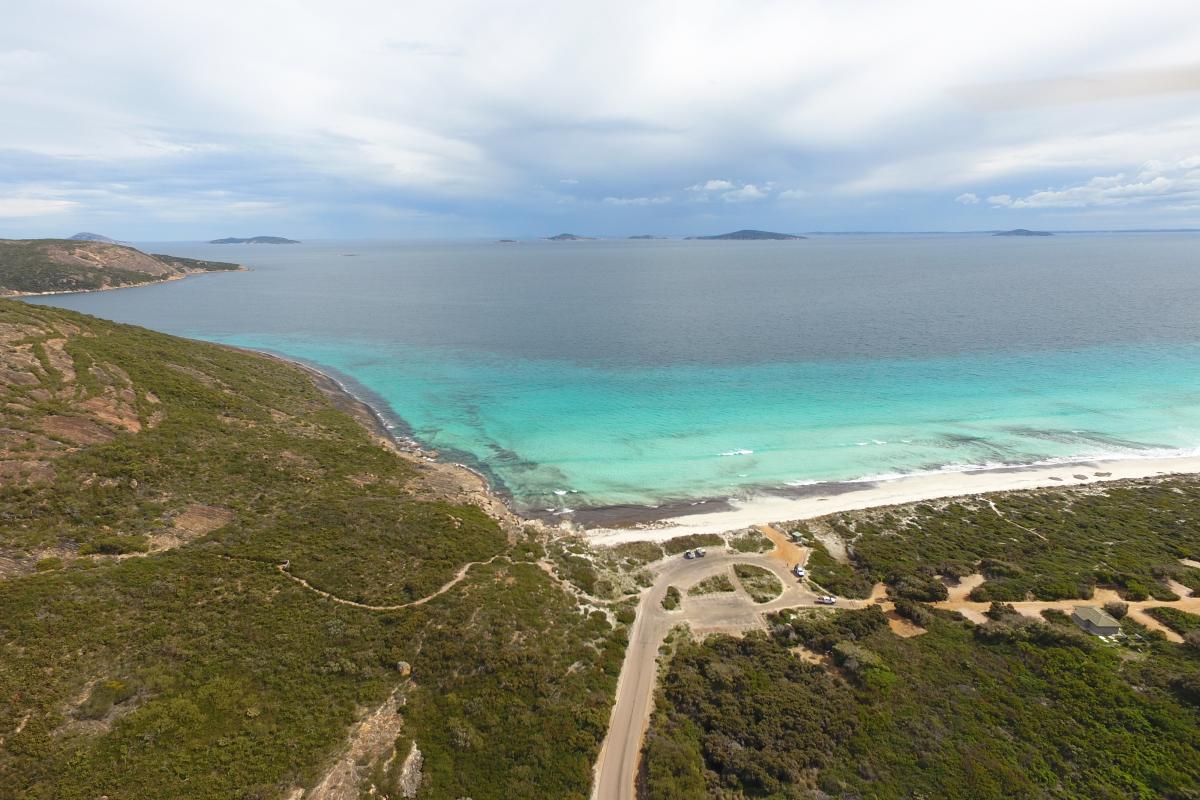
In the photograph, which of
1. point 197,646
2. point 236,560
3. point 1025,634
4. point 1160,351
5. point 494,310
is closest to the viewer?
point 197,646

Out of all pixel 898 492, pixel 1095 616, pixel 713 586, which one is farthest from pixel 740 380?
pixel 1095 616

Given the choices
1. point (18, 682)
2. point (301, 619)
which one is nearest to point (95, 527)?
point (18, 682)

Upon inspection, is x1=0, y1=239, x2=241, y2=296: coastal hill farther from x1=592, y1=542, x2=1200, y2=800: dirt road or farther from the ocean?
x1=592, y1=542, x2=1200, y2=800: dirt road

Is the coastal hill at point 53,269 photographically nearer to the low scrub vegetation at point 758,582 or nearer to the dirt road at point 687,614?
the dirt road at point 687,614

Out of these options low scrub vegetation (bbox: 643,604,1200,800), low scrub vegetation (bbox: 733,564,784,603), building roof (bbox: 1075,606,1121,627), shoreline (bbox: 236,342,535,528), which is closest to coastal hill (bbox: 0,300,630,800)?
shoreline (bbox: 236,342,535,528)

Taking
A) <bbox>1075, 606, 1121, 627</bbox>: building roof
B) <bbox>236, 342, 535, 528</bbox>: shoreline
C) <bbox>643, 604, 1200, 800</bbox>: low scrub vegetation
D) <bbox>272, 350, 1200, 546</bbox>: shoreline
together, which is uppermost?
<bbox>236, 342, 535, 528</bbox>: shoreline

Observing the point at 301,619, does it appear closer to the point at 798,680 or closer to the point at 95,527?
the point at 95,527
